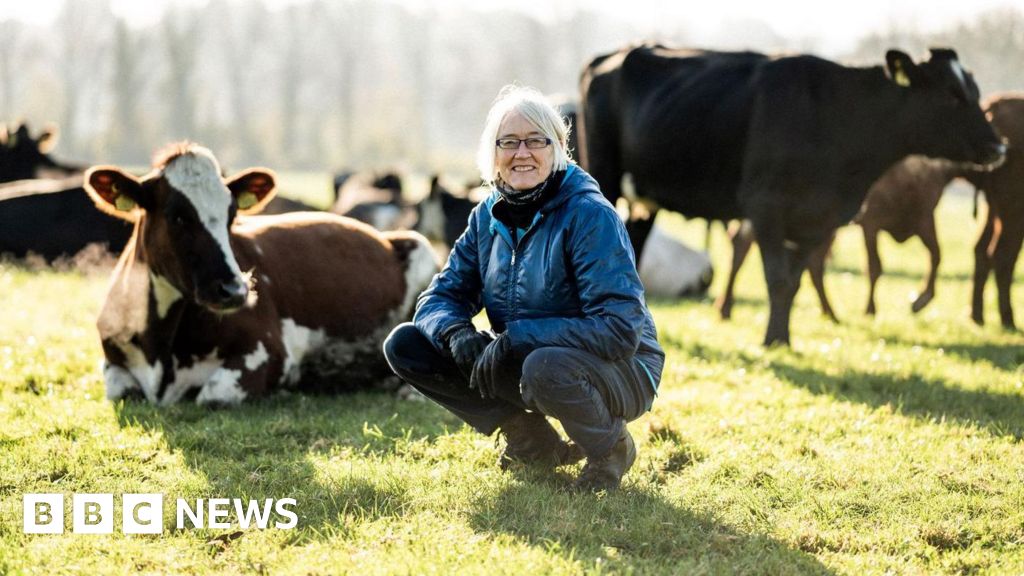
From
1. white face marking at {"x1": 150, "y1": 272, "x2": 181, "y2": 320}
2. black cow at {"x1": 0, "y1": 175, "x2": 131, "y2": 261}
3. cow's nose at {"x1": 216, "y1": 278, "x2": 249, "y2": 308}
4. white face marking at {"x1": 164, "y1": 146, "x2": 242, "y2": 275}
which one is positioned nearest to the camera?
cow's nose at {"x1": 216, "y1": 278, "x2": 249, "y2": 308}

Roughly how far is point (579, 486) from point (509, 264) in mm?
1025

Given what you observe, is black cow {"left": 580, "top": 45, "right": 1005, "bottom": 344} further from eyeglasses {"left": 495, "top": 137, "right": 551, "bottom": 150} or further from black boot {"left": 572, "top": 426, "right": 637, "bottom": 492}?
eyeglasses {"left": 495, "top": 137, "right": 551, "bottom": 150}

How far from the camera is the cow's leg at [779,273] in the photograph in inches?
361

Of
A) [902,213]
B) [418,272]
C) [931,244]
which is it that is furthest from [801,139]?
[931,244]

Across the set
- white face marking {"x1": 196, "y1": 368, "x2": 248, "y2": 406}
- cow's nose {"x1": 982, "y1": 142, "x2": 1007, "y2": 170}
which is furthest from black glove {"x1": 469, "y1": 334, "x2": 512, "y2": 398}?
cow's nose {"x1": 982, "y1": 142, "x2": 1007, "y2": 170}

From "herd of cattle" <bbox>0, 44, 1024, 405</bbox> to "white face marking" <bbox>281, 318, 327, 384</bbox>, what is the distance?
13 millimetres

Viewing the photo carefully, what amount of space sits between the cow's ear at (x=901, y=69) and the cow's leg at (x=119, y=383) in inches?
252

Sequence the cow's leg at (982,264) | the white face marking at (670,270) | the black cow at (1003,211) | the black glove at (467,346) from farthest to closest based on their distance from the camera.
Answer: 1. the white face marking at (670,270)
2. the cow's leg at (982,264)
3. the black cow at (1003,211)
4. the black glove at (467,346)

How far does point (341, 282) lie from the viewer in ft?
23.3

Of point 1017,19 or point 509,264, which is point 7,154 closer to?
point 509,264

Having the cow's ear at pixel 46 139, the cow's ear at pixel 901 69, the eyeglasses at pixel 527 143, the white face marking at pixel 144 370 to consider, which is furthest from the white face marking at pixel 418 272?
the cow's ear at pixel 46 139

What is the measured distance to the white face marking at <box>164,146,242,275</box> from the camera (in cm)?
593

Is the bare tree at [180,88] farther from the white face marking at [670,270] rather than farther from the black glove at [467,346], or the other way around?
the black glove at [467,346]

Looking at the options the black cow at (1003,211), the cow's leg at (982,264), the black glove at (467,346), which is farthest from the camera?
the cow's leg at (982,264)
